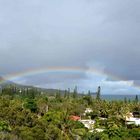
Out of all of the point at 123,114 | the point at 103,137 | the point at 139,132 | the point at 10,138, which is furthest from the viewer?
the point at 123,114

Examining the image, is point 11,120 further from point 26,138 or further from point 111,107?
point 111,107

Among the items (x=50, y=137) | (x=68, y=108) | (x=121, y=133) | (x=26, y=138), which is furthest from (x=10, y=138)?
(x=68, y=108)

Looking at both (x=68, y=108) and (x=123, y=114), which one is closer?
(x=123, y=114)

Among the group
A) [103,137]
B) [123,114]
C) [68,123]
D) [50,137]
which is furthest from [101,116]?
[50,137]

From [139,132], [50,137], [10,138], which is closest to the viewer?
[10,138]

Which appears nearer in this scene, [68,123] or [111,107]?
[68,123]

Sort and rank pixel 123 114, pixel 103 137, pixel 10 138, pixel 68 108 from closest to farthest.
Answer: pixel 10 138
pixel 103 137
pixel 123 114
pixel 68 108

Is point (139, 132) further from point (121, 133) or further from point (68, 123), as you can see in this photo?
point (68, 123)

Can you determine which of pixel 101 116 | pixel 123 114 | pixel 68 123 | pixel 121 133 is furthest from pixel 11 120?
pixel 101 116

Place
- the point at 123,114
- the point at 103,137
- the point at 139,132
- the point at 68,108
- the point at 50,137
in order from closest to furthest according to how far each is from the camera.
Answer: the point at 50,137, the point at 103,137, the point at 139,132, the point at 123,114, the point at 68,108

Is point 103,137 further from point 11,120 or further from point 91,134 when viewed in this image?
point 11,120
